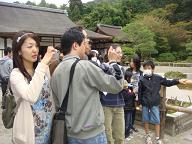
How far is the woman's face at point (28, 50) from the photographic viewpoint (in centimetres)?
204

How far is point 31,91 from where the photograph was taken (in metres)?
1.88

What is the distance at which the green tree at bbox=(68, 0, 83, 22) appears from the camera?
40.9 meters

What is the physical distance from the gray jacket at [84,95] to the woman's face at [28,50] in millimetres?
245

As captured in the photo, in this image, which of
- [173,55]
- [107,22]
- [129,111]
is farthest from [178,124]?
[107,22]

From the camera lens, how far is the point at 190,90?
12.5 meters

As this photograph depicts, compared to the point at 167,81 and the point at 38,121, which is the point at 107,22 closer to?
the point at 167,81

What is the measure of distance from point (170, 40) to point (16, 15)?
15.4 metres

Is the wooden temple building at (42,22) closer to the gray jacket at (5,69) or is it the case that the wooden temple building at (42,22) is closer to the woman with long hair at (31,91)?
the gray jacket at (5,69)

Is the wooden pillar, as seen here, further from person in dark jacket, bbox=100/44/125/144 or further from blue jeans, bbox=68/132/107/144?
blue jeans, bbox=68/132/107/144

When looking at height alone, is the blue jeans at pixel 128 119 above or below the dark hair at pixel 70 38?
below

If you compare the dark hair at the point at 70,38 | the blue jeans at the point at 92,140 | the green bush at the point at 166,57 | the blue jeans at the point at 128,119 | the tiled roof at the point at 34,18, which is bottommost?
the blue jeans at the point at 128,119

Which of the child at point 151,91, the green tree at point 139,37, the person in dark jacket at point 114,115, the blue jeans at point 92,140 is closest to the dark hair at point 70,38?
the blue jeans at point 92,140

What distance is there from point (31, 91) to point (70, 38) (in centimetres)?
52

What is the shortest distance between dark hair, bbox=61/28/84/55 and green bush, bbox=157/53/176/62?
2495 centimetres
